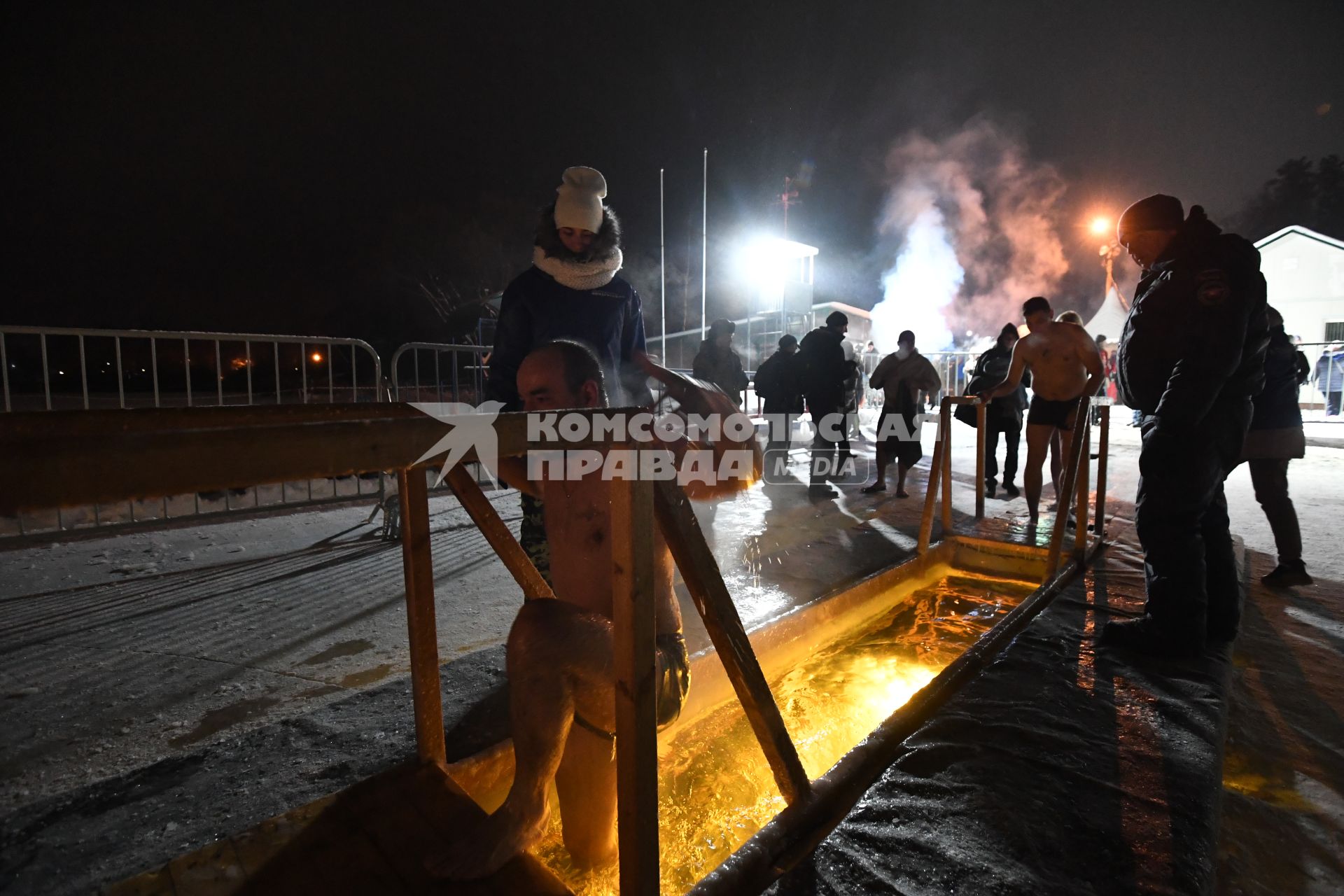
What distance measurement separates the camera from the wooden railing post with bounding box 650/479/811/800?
1.41m

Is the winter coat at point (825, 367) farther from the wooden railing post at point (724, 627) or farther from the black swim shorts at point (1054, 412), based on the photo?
the wooden railing post at point (724, 627)

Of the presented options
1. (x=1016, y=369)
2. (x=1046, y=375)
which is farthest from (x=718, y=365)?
(x=1046, y=375)

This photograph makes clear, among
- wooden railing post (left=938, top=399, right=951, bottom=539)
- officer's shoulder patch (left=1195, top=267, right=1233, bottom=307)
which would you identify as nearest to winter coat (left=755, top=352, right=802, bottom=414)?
wooden railing post (left=938, top=399, right=951, bottom=539)

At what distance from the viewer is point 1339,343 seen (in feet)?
41.8

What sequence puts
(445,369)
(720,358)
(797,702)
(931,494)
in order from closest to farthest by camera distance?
(797,702)
(931,494)
(445,369)
(720,358)

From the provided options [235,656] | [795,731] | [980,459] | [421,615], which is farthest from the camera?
[980,459]

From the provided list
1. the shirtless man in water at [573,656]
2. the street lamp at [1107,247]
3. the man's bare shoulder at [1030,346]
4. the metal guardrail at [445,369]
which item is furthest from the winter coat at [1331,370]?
the shirtless man in water at [573,656]

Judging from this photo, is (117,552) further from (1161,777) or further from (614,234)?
(1161,777)

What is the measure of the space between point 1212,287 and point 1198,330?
0.18 m

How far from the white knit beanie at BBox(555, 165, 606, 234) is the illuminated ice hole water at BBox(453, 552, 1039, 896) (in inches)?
76.5

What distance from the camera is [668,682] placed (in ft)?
5.61

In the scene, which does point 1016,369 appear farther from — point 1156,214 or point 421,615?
point 421,615

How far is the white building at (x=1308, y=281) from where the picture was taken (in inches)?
824

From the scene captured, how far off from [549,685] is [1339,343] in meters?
17.8
